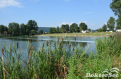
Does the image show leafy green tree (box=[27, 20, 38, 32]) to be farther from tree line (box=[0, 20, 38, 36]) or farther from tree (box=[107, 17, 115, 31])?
tree (box=[107, 17, 115, 31])

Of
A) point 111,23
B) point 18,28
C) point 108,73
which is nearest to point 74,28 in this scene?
point 111,23

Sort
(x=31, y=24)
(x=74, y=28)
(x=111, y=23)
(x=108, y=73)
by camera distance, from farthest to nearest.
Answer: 1. (x=74, y=28)
2. (x=31, y=24)
3. (x=111, y=23)
4. (x=108, y=73)

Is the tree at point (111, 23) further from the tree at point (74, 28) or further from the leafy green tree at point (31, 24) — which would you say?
the leafy green tree at point (31, 24)

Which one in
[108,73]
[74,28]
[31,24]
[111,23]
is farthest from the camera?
[74,28]

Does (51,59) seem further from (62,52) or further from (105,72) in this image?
(105,72)

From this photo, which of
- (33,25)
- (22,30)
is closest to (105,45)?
(22,30)

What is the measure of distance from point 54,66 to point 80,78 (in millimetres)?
1121

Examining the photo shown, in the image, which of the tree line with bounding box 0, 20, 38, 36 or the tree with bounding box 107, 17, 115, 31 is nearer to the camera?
the tree line with bounding box 0, 20, 38, 36

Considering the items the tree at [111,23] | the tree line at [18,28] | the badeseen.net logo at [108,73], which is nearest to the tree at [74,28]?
the tree at [111,23]

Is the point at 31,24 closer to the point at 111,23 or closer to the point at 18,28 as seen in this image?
the point at 18,28

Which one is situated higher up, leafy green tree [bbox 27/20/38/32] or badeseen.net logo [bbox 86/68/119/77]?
leafy green tree [bbox 27/20/38/32]

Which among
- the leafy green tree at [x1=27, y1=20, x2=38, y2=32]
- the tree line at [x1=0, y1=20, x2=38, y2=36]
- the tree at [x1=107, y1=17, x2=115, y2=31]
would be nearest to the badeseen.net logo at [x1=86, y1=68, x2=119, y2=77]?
the tree line at [x1=0, y1=20, x2=38, y2=36]

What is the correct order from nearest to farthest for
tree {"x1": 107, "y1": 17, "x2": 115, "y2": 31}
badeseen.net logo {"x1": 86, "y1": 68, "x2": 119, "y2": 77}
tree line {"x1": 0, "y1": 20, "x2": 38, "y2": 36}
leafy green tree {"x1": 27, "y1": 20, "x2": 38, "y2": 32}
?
1. badeseen.net logo {"x1": 86, "y1": 68, "x2": 119, "y2": 77}
2. tree line {"x1": 0, "y1": 20, "x2": 38, "y2": 36}
3. tree {"x1": 107, "y1": 17, "x2": 115, "y2": 31}
4. leafy green tree {"x1": 27, "y1": 20, "x2": 38, "y2": 32}

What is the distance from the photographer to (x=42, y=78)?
2.90 m
